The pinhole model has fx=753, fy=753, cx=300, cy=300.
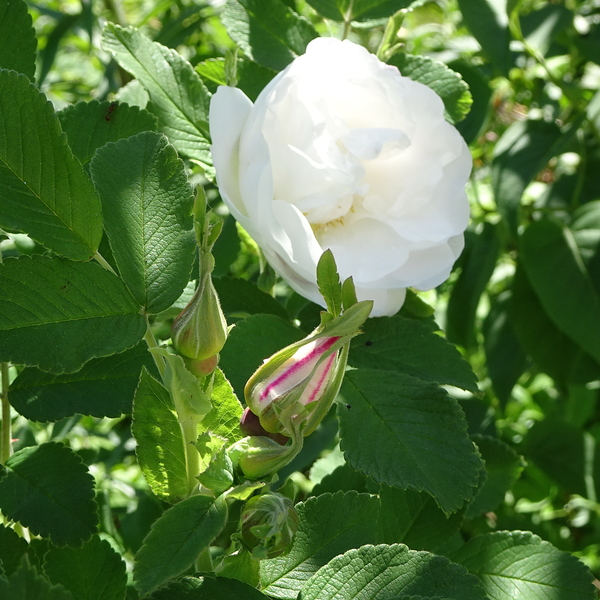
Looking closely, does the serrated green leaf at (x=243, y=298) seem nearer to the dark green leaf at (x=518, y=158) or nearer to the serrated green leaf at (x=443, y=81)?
the serrated green leaf at (x=443, y=81)

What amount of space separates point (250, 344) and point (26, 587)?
299 mm

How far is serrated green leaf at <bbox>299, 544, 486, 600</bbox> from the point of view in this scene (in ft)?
1.65

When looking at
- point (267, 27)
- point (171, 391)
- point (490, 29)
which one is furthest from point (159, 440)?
point (490, 29)

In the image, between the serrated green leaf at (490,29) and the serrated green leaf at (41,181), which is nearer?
the serrated green leaf at (41,181)

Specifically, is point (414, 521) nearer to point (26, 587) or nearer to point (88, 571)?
point (88, 571)

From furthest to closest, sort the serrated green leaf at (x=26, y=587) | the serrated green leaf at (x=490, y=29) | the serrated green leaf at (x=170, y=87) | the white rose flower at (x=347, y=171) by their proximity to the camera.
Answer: the serrated green leaf at (x=490, y=29) → the serrated green leaf at (x=170, y=87) → the white rose flower at (x=347, y=171) → the serrated green leaf at (x=26, y=587)

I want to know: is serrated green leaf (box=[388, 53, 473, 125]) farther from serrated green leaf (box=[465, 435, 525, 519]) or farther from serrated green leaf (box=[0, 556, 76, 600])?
serrated green leaf (box=[0, 556, 76, 600])

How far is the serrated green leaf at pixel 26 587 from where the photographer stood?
0.37 m

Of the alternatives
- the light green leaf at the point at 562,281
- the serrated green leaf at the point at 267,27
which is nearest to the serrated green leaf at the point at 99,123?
the serrated green leaf at the point at 267,27

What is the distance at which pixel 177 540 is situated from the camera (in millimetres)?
438

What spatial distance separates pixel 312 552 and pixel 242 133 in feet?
1.11

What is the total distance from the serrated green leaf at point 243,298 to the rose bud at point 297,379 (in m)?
0.28

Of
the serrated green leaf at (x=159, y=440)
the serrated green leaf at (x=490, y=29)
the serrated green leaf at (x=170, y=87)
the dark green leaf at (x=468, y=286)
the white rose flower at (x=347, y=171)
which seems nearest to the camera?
the serrated green leaf at (x=159, y=440)

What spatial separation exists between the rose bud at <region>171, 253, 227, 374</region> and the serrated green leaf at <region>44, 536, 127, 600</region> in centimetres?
22
